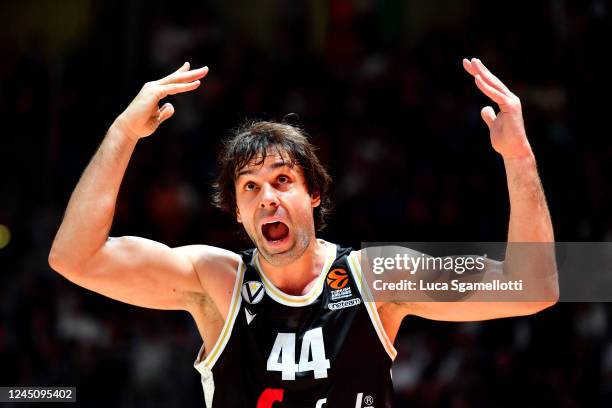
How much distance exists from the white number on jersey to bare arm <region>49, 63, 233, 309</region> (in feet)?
1.89

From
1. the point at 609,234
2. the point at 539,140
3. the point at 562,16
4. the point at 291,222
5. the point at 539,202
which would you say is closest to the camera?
the point at 539,202

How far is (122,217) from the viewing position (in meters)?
8.34

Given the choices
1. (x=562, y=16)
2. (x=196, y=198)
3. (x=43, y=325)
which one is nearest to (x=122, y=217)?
(x=196, y=198)

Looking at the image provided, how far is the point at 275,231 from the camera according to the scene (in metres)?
4.12

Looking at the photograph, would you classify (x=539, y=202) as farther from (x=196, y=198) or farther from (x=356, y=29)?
(x=356, y=29)

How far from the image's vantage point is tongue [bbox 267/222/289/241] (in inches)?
162

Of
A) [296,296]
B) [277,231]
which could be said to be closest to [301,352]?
[296,296]

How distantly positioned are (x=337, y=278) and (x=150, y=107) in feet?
4.00

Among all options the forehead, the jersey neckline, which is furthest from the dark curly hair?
the jersey neckline

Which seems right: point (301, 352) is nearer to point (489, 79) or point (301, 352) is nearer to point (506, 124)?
point (506, 124)

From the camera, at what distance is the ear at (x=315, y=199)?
445 centimetres

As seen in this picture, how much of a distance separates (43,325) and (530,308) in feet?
17.6

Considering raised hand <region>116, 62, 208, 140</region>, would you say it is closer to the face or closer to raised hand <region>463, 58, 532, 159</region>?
the face

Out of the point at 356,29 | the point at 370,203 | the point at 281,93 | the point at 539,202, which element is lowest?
the point at 539,202
